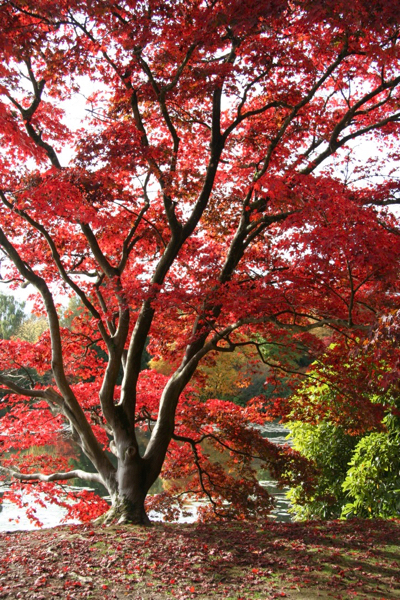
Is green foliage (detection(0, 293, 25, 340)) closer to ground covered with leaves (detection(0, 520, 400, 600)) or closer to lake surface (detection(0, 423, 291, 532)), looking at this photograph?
lake surface (detection(0, 423, 291, 532))

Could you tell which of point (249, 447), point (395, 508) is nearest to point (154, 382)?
point (249, 447)

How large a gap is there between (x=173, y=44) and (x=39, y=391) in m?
4.28

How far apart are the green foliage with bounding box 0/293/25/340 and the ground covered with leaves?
3296cm

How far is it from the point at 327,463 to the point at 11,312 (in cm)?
3373

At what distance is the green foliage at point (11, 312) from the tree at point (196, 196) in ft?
101

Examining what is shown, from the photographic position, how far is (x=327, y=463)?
8.70 m

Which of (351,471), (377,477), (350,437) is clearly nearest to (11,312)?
(350,437)

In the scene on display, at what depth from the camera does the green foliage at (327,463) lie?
8.48 m

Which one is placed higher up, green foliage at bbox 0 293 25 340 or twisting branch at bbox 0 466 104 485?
green foliage at bbox 0 293 25 340

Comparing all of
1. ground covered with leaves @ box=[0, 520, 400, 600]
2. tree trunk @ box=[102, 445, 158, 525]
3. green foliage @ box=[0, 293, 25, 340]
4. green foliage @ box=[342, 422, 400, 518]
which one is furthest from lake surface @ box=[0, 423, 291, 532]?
green foliage @ box=[0, 293, 25, 340]

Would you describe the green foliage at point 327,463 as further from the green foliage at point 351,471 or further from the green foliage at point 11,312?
the green foliage at point 11,312

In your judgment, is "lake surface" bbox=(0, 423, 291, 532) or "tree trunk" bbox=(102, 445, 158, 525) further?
"lake surface" bbox=(0, 423, 291, 532)

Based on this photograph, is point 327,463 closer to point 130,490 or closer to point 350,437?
point 350,437

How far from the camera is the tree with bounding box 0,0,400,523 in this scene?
5066 millimetres
